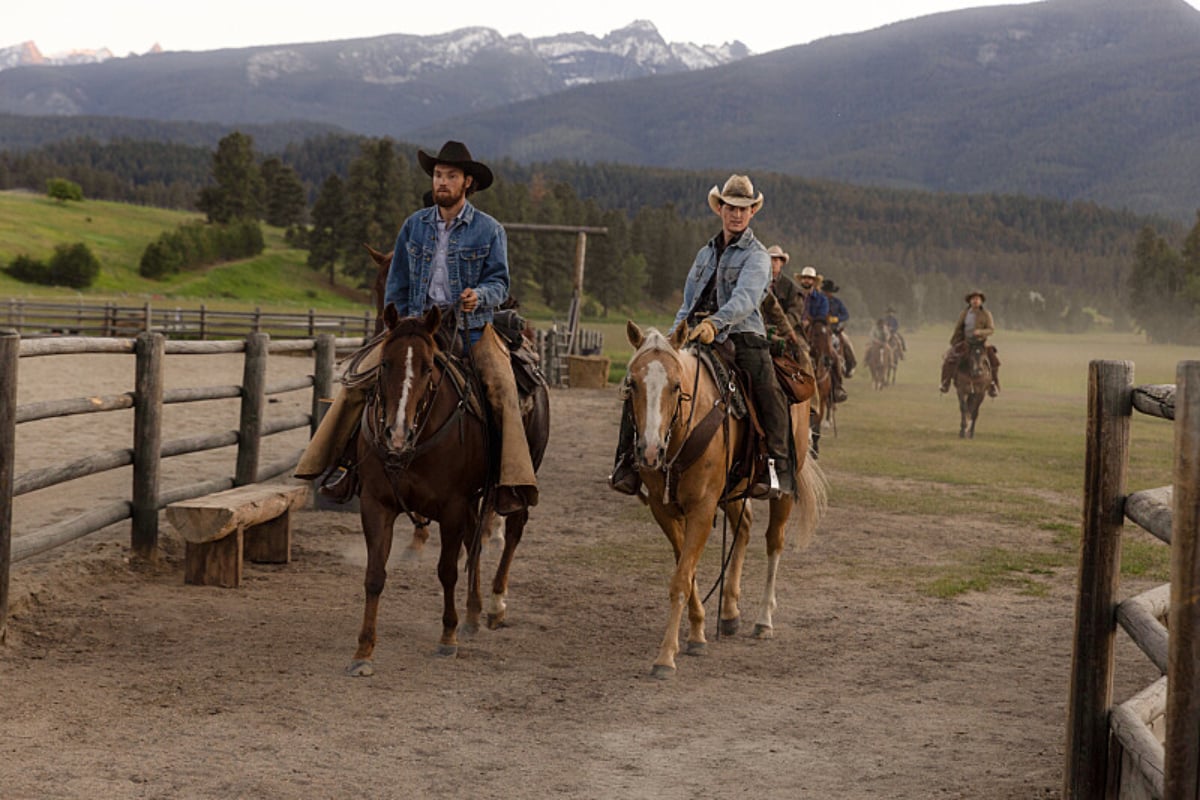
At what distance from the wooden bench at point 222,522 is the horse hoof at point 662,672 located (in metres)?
3.04

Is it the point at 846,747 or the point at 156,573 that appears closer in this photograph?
the point at 846,747

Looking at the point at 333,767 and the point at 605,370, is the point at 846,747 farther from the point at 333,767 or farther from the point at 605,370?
the point at 605,370

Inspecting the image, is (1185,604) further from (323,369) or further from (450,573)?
(323,369)

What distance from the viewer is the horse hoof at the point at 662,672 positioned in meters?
6.86

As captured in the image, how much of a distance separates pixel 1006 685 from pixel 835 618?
1.79 meters

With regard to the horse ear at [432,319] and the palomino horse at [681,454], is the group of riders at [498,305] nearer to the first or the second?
the palomino horse at [681,454]

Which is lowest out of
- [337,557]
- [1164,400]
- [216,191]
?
[337,557]

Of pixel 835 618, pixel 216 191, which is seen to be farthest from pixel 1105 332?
pixel 835 618

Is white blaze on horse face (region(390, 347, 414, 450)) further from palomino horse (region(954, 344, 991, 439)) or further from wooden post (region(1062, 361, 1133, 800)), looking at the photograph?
palomino horse (region(954, 344, 991, 439))

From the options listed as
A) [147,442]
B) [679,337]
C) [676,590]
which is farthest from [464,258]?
[147,442]

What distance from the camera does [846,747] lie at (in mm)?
5711

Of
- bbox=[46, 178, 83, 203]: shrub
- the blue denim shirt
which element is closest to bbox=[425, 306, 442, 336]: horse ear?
the blue denim shirt

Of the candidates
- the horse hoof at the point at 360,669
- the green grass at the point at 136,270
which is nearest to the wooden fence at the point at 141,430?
the horse hoof at the point at 360,669

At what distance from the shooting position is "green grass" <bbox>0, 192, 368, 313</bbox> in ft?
282
